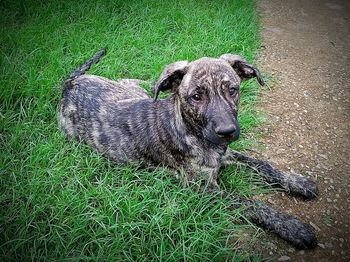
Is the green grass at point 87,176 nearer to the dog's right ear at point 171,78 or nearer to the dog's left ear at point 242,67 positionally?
the dog's right ear at point 171,78

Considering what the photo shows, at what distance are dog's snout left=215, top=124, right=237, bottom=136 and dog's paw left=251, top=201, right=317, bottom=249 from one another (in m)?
0.74

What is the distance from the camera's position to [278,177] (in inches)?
131

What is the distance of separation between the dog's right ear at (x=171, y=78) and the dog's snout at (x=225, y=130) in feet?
2.27

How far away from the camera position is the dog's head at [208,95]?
2.73m

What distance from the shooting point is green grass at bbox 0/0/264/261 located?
102 inches

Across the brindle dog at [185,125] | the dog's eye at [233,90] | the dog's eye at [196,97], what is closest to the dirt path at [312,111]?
the brindle dog at [185,125]

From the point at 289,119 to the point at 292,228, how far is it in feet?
6.21

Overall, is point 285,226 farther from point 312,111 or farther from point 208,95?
point 312,111

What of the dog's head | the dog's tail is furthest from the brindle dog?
the dog's tail

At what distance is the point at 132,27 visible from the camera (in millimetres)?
5594

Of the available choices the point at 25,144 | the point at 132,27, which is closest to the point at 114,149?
the point at 25,144

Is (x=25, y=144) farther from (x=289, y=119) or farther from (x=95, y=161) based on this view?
(x=289, y=119)

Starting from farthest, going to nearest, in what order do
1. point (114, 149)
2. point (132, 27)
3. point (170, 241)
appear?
1. point (132, 27)
2. point (114, 149)
3. point (170, 241)

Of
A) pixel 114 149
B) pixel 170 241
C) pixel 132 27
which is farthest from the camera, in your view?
pixel 132 27
